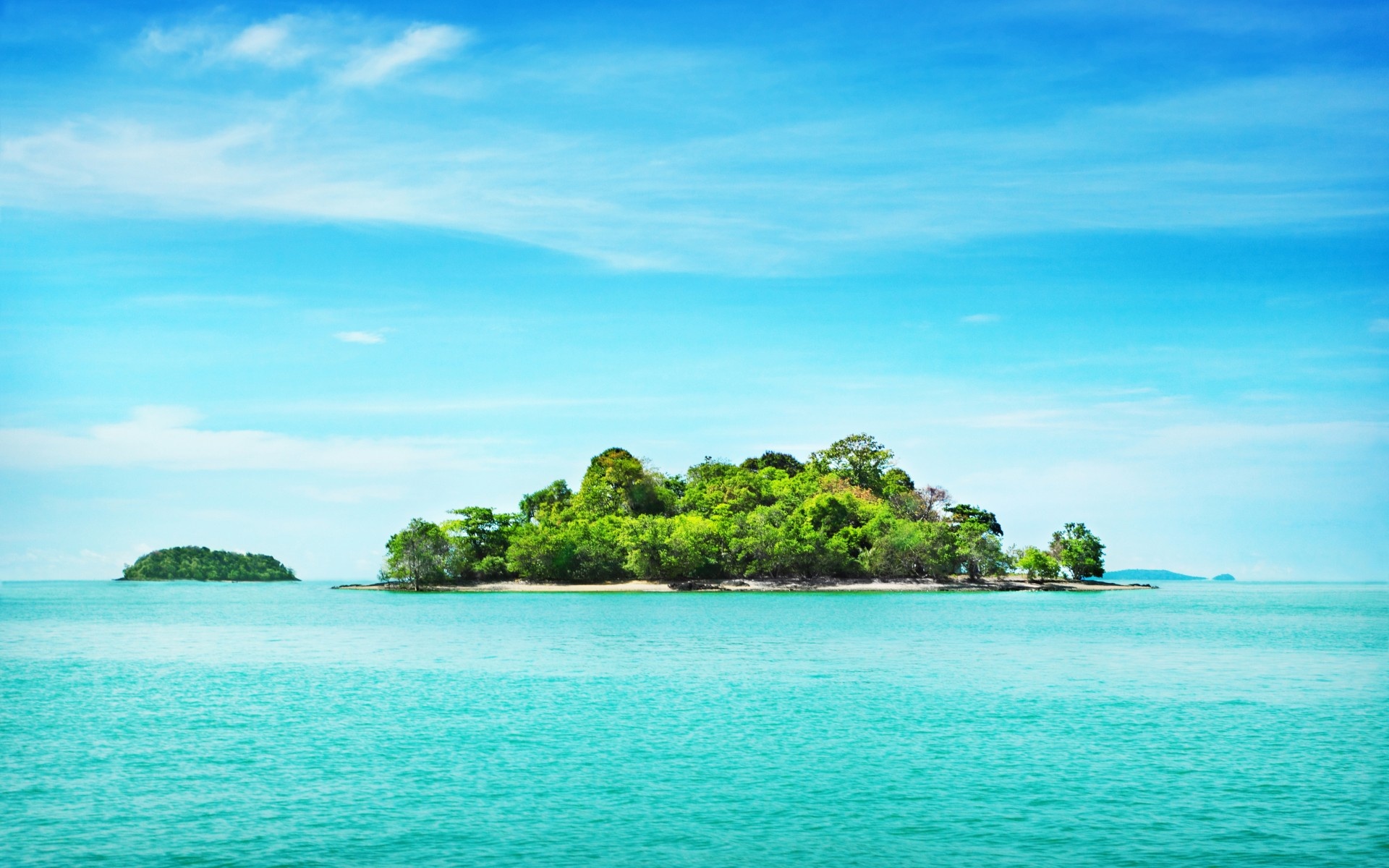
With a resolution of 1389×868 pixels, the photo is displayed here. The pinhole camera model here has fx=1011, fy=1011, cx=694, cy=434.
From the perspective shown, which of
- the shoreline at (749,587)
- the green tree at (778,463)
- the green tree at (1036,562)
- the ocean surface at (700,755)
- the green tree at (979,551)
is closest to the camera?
the ocean surface at (700,755)

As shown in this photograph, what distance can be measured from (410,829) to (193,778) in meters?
6.11

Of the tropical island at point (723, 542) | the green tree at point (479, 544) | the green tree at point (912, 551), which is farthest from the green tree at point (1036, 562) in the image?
the green tree at point (479, 544)

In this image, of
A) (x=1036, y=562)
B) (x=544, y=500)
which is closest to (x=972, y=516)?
(x=1036, y=562)

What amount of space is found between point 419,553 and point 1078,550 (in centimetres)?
8258

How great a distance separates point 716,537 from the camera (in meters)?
112

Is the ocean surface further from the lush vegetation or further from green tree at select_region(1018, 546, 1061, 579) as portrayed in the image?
green tree at select_region(1018, 546, 1061, 579)

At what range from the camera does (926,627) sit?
57.2m

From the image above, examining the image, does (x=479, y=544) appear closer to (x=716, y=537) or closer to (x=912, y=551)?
(x=716, y=537)

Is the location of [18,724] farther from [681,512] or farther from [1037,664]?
[681,512]

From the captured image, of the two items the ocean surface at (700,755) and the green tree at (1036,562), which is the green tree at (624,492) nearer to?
the green tree at (1036,562)

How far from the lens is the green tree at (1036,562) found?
123938 mm

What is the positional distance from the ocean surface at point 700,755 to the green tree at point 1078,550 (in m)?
84.8

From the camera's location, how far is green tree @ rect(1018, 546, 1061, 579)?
123938mm

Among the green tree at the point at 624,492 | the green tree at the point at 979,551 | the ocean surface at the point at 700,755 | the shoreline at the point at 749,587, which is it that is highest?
the green tree at the point at 624,492
